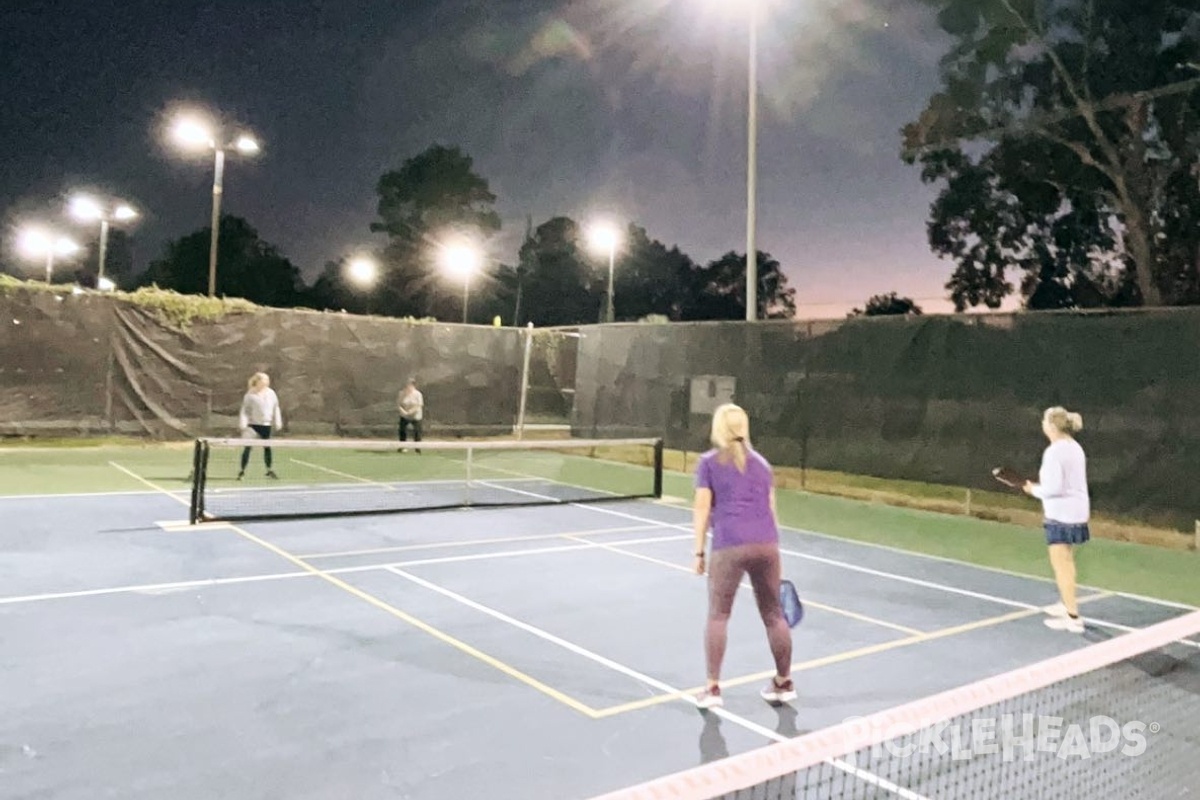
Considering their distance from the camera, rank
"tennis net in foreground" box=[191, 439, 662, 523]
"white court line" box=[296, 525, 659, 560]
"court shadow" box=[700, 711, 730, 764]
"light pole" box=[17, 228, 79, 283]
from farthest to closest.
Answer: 1. "light pole" box=[17, 228, 79, 283]
2. "tennis net in foreground" box=[191, 439, 662, 523]
3. "white court line" box=[296, 525, 659, 560]
4. "court shadow" box=[700, 711, 730, 764]

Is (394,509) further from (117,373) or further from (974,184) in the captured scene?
(974,184)

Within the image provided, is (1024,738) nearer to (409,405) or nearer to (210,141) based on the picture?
(409,405)

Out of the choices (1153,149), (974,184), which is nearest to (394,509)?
(1153,149)

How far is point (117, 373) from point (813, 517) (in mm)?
13734

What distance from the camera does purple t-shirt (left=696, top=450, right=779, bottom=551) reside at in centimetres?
539

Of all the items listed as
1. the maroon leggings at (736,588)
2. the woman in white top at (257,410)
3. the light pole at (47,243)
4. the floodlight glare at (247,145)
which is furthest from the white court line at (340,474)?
the light pole at (47,243)

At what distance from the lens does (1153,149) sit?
25938 millimetres

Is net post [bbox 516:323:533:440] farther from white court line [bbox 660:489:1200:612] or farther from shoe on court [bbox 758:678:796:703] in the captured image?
shoe on court [bbox 758:678:796:703]

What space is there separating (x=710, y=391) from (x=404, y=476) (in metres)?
5.62

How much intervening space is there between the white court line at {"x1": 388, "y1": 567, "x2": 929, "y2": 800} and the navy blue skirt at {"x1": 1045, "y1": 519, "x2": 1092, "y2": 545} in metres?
3.54

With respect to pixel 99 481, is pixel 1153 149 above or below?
above

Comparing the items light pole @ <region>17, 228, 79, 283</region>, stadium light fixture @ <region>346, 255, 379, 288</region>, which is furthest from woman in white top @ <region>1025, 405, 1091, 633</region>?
stadium light fixture @ <region>346, 255, 379, 288</region>

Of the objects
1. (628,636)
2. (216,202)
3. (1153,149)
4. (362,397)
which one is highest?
(1153,149)

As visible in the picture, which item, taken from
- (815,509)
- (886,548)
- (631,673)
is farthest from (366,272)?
(631,673)
